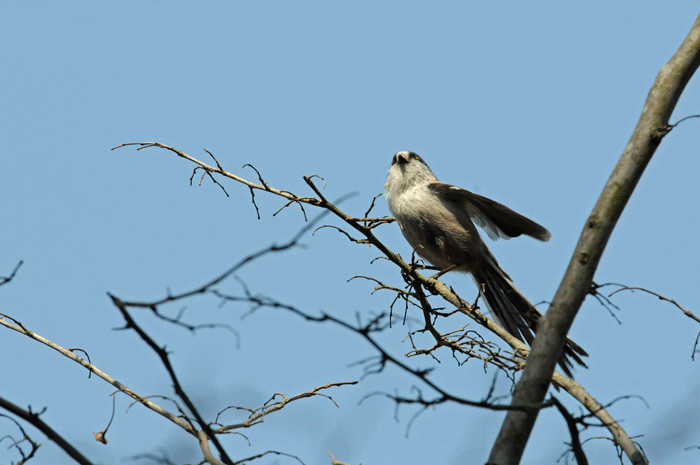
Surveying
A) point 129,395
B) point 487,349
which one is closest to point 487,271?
point 487,349

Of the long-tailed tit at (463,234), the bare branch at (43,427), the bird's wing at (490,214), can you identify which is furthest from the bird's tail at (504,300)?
the bare branch at (43,427)

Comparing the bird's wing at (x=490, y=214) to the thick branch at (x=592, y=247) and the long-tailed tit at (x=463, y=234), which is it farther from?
the thick branch at (x=592, y=247)

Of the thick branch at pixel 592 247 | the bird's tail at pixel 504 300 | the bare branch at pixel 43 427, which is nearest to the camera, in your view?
the bare branch at pixel 43 427

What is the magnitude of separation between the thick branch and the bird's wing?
167 centimetres

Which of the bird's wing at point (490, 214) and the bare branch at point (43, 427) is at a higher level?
the bird's wing at point (490, 214)

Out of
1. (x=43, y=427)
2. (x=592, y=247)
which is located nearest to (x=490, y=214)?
(x=592, y=247)

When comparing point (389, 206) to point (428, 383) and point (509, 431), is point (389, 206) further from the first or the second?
point (428, 383)

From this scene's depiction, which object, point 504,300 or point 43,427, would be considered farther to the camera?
point 504,300

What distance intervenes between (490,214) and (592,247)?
2389mm

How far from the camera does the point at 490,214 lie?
4.52 metres

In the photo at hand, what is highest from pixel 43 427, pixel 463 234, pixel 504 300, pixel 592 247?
pixel 463 234

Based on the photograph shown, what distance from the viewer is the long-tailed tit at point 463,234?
4.45 m

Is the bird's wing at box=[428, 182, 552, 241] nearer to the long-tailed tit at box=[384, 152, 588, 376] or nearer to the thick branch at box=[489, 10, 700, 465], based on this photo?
the long-tailed tit at box=[384, 152, 588, 376]

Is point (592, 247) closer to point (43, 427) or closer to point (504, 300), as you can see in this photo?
point (43, 427)
